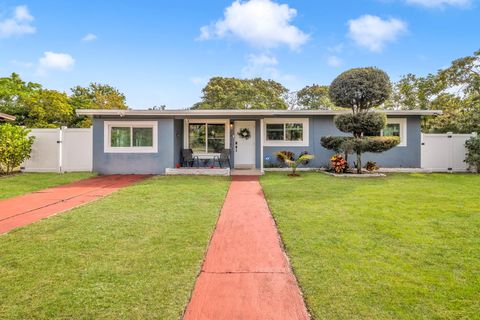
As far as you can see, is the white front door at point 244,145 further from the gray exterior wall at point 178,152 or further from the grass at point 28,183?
the grass at point 28,183

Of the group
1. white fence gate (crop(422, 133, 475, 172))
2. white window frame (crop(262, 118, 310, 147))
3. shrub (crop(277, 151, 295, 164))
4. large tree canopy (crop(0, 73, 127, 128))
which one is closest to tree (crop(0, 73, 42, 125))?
large tree canopy (crop(0, 73, 127, 128))

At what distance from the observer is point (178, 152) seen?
12.9m

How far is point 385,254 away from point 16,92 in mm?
19945

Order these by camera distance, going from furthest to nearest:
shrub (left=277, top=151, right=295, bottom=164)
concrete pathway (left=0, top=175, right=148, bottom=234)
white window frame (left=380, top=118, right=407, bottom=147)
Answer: white window frame (left=380, top=118, right=407, bottom=147), shrub (left=277, top=151, right=295, bottom=164), concrete pathway (left=0, top=175, right=148, bottom=234)

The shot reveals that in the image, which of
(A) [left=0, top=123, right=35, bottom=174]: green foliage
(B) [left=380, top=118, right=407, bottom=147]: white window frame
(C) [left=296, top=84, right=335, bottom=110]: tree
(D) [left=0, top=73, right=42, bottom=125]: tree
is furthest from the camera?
(C) [left=296, top=84, right=335, bottom=110]: tree

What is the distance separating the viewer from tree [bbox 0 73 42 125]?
16453mm

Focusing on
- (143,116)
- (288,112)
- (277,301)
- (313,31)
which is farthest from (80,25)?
(277,301)

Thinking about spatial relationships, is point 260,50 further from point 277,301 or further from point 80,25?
point 277,301

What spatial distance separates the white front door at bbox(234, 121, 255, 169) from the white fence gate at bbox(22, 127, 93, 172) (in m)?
6.26

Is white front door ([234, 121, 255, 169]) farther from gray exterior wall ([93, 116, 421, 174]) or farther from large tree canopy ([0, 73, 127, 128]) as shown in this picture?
large tree canopy ([0, 73, 127, 128])

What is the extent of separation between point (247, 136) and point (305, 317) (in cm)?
1155

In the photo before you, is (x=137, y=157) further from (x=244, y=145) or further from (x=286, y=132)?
(x=286, y=132)

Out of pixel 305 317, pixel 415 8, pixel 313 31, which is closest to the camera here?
pixel 305 317

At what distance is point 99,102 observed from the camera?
1059 inches
